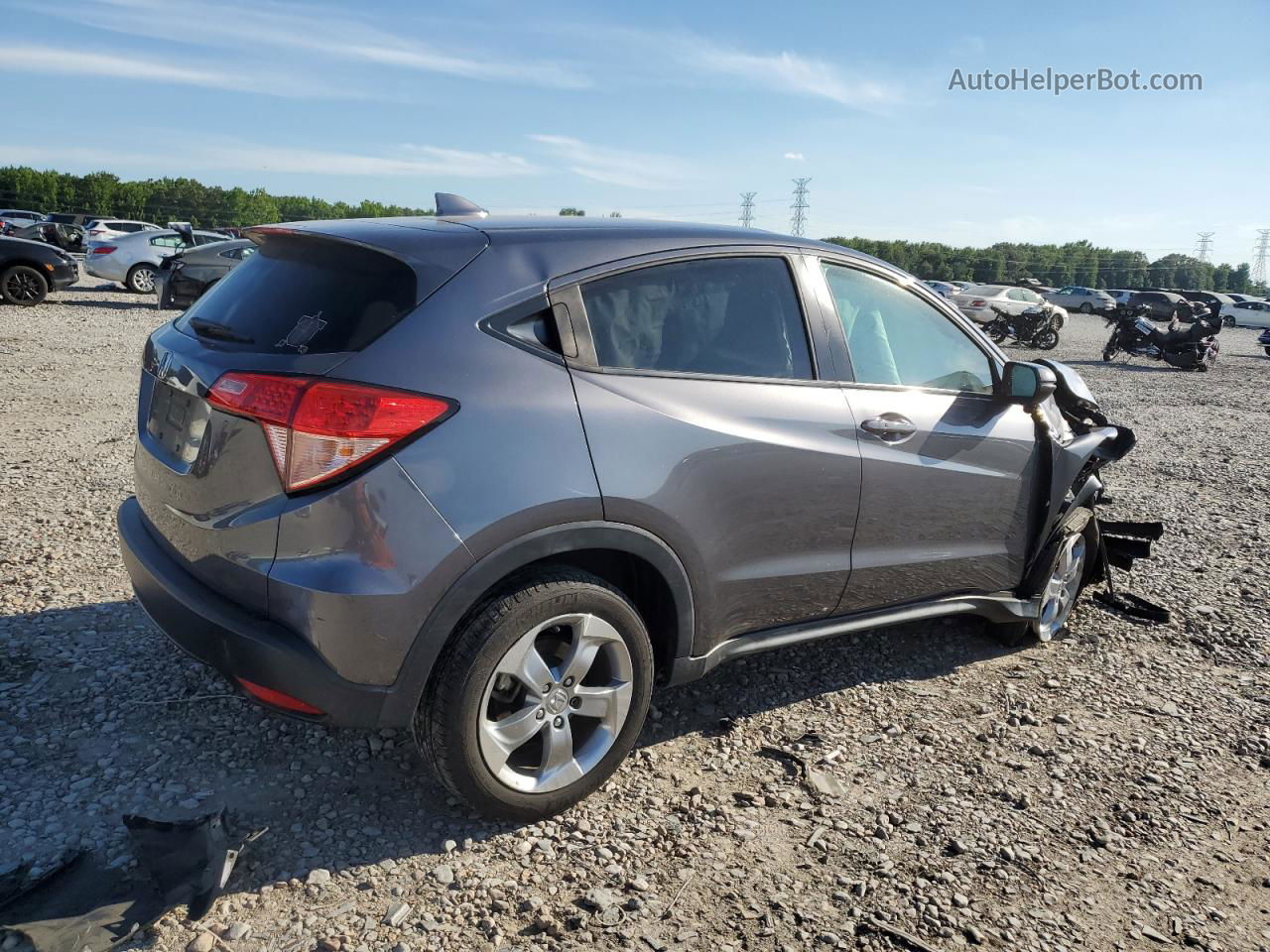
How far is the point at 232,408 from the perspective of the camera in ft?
8.64

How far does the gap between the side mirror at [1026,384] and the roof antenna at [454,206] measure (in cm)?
222

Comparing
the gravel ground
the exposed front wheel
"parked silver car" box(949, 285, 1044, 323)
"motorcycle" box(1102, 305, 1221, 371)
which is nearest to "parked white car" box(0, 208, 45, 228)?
"parked silver car" box(949, 285, 1044, 323)

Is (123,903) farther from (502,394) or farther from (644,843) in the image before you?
(502,394)

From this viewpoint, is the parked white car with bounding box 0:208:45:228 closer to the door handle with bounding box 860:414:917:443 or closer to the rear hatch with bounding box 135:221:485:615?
the rear hatch with bounding box 135:221:485:615

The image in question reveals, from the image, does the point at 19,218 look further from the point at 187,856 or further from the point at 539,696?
the point at 539,696

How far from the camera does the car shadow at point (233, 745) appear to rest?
287cm

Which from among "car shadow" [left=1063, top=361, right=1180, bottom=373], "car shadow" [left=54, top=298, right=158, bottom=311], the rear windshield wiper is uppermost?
the rear windshield wiper

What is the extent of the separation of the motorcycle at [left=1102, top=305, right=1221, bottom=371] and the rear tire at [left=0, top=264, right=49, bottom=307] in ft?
69.4

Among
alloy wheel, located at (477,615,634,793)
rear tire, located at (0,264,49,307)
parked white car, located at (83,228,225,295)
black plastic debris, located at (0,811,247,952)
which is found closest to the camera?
black plastic debris, located at (0,811,247,952)

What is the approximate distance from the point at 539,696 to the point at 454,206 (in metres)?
1.87

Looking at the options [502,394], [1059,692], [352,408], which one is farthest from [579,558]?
[1059,692]

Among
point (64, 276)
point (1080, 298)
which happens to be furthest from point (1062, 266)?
point (64, 276)

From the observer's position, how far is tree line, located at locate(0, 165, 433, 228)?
191 ft

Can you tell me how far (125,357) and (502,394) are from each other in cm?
1104
